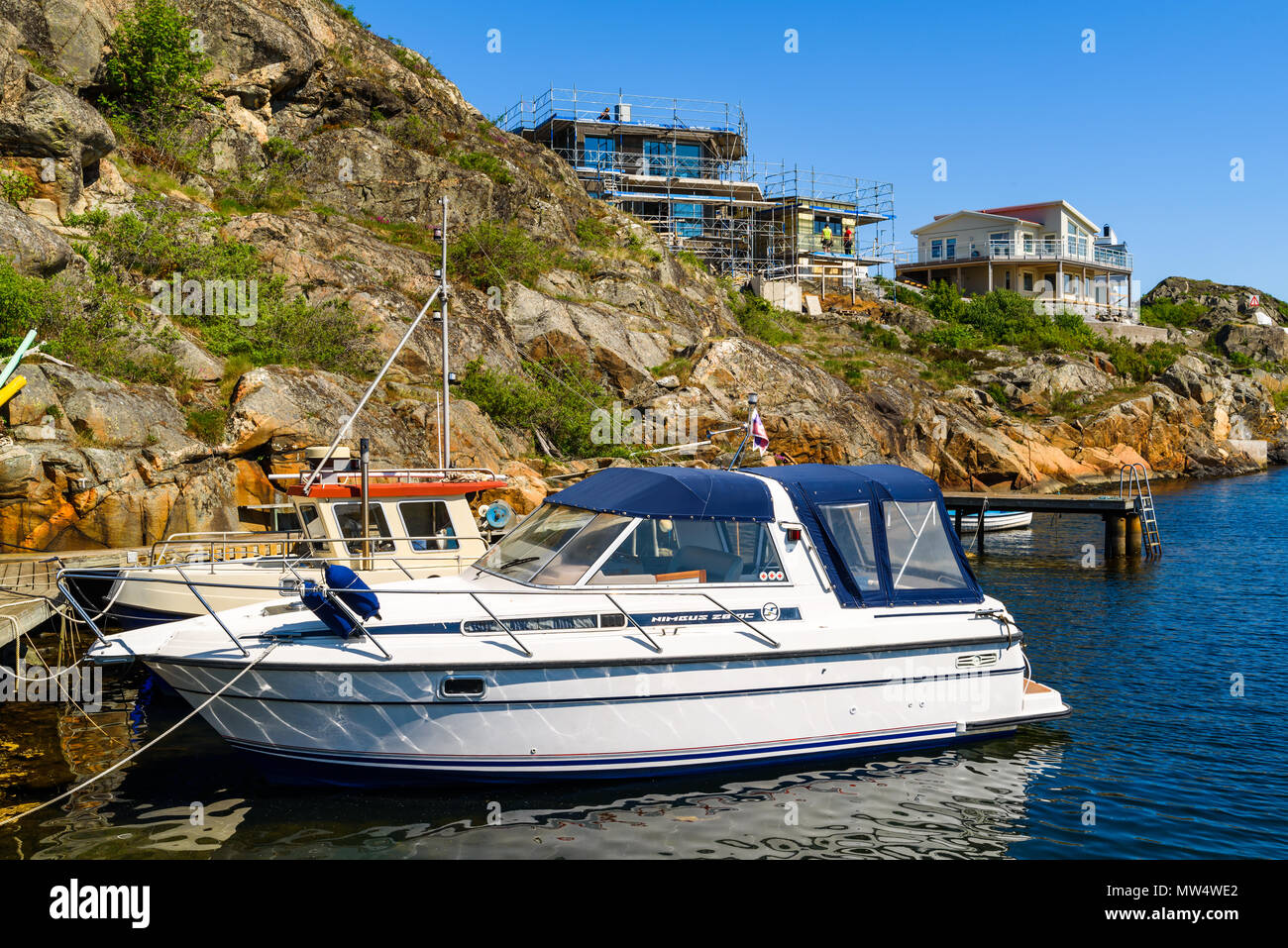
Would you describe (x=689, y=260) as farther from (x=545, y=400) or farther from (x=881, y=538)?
(x=881, y=538)

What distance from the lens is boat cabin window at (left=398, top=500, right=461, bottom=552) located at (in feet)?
47.4

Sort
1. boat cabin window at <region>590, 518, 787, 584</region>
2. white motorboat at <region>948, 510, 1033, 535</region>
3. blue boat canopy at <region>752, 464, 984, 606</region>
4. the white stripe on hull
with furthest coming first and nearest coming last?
white motorboat at <region>948, 510, 1033, 535</region> < blue boat canopy at <region>752, 464, 984, 606</region> < boat cabin window at <region>590, 518, 787, 584</region> < the white stripe on hull

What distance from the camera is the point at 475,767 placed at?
29.5 ft

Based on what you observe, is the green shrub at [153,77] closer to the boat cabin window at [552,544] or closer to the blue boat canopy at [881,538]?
the boat cabin window at [552,544]

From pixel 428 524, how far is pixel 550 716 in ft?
20.9

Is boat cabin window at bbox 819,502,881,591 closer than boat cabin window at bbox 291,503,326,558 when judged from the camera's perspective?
Yes

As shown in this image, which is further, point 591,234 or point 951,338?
point 951,338

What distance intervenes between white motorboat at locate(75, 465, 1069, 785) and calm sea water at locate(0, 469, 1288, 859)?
14.5 inches

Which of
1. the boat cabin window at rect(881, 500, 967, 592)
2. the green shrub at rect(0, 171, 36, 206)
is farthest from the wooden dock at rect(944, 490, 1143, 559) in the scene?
the green shrub at rect(0, 171, 36, 206)

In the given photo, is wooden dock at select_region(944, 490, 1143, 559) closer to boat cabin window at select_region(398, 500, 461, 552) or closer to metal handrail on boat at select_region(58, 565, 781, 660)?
boat cabin window at select_region(398, 500, 461, 552)

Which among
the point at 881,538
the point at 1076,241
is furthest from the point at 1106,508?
the point at 1076,241

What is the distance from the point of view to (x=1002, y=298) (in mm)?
57719
